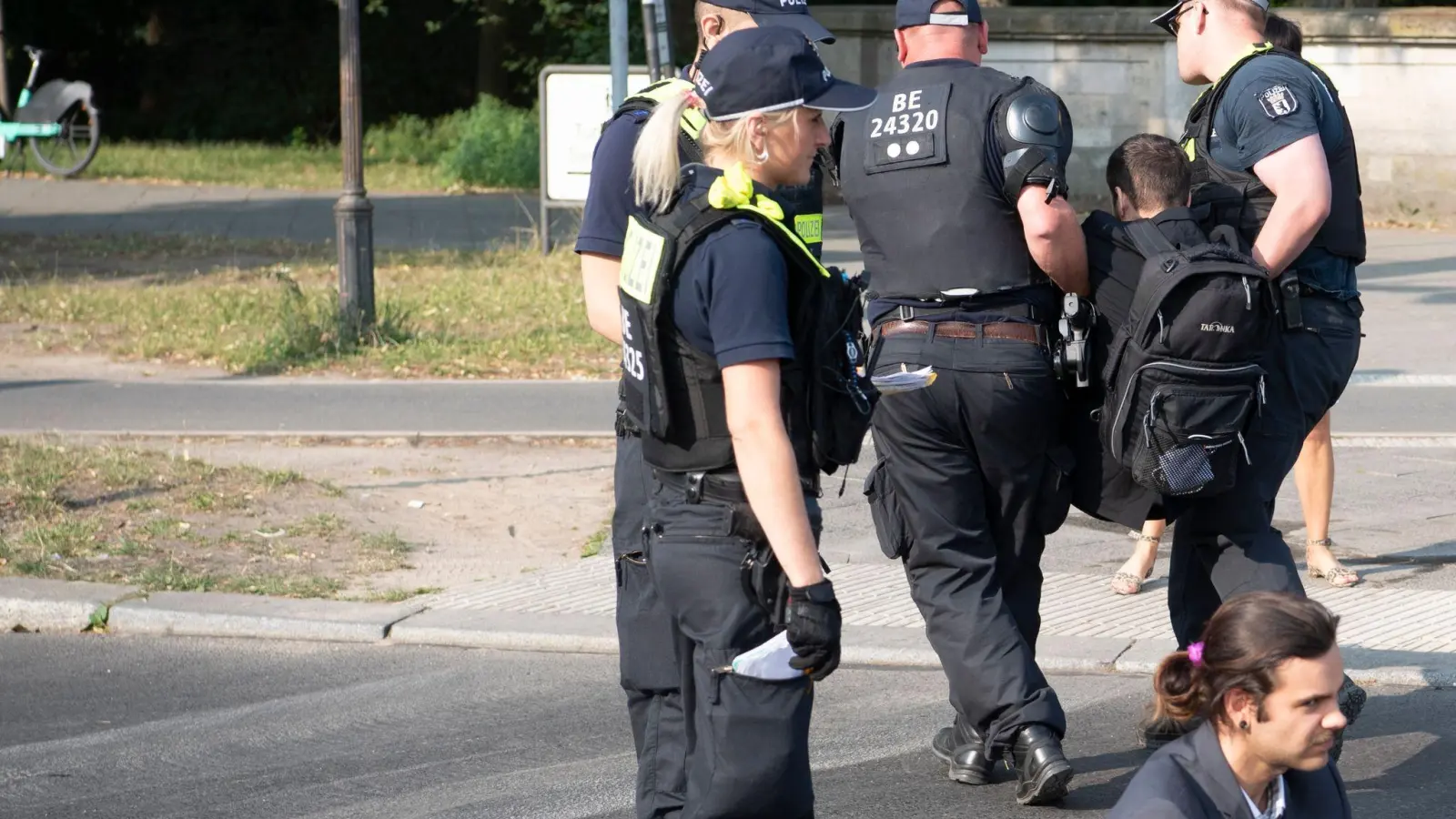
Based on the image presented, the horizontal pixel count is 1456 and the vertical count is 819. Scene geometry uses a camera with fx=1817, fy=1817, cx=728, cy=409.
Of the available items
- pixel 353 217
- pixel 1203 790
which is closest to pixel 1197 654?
pixel 1203 790

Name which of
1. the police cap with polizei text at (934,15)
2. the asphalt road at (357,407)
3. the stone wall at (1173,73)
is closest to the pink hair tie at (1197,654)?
the police cap with polizei text at (934,15)

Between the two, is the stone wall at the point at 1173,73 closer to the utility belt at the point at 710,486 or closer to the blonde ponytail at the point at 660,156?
the blonde ponytail at the point at 660,156

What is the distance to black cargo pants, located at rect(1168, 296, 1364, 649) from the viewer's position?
441 cm

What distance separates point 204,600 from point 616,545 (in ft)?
9.73

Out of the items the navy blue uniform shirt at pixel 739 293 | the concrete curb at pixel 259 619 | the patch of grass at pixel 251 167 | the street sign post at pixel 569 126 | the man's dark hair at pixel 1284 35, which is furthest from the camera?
the patch of grass at pixel 251 167

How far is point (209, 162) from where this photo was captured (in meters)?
26.1

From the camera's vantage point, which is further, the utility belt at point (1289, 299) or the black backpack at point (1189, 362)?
the utility belt at point (1289, 299)

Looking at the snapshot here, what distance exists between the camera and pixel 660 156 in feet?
10.9

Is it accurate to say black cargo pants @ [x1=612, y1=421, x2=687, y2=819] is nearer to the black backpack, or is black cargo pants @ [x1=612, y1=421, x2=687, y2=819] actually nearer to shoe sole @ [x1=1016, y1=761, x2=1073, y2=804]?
shoe sole @ [x1=1016, y1=761, x2=1073, y2=804]

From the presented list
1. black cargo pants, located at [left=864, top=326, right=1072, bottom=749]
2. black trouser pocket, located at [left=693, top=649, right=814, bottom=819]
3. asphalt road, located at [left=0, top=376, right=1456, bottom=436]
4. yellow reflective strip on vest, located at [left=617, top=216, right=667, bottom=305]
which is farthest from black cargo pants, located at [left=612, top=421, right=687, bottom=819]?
asphalt road, located at [left=0, top=376, right=1456, bottom=436]

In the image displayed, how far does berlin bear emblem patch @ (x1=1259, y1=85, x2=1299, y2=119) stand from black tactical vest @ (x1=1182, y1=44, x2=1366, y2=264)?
0.15 m

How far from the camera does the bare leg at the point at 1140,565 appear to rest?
630 centimetres

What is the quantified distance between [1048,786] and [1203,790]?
1.56 metres

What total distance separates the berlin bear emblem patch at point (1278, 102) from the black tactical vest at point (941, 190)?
613mm
